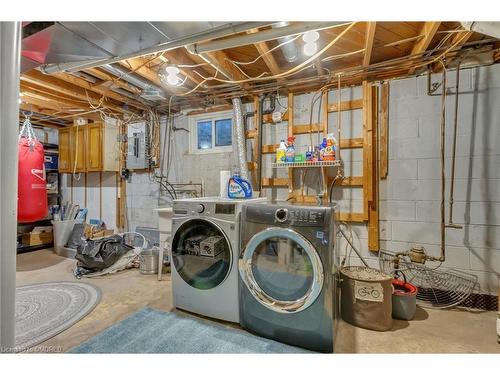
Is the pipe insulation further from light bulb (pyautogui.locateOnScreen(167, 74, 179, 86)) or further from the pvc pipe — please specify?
the pvc pipe

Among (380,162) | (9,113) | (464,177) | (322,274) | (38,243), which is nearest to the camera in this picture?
(9,113)

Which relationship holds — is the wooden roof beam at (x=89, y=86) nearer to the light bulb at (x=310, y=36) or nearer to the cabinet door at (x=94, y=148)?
the cabinet door at (x=94, y=148)

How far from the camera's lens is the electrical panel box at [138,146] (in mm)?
3674

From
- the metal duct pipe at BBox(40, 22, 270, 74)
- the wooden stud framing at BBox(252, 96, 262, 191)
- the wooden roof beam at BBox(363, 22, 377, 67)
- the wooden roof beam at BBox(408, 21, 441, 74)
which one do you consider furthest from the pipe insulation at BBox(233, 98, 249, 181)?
the wooden roof beam at BBox(408, 21, 441, 74)

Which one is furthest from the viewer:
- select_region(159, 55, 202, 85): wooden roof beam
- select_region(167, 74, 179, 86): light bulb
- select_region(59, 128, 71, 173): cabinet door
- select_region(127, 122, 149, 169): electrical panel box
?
select_region(59, 128, 71, 173): cabinet door

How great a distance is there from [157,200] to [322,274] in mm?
2971

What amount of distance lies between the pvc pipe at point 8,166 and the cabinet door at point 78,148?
147 inches

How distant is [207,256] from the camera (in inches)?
79.4

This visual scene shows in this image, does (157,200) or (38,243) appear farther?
(38,243)

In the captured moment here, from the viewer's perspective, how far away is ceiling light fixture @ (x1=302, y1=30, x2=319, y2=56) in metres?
1.83

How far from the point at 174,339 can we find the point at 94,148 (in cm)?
350
